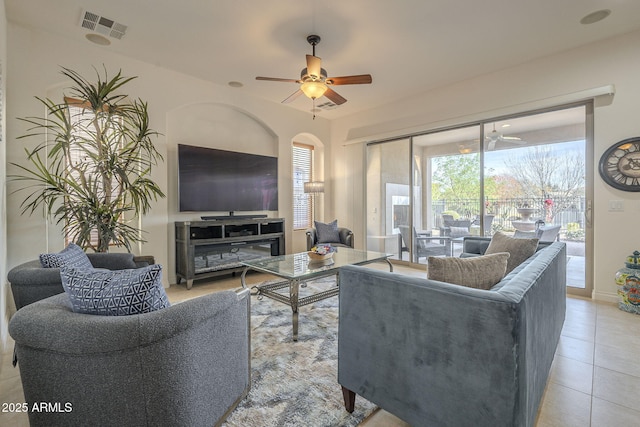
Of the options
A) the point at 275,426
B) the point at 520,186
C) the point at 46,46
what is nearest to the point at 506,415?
the point at 275,426

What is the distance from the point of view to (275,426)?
4.74ft

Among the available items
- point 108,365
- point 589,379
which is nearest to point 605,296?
point 589,379

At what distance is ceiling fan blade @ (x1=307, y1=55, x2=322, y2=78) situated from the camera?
106 inches

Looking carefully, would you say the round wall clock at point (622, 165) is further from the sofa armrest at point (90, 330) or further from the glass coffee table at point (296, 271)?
the sofa armrest at point (90, 330)

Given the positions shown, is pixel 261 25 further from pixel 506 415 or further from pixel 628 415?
pixel 628 415

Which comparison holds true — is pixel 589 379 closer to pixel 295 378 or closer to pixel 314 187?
pixel 295 378

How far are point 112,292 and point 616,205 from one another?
461 centimetres

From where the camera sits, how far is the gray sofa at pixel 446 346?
3.28 feet

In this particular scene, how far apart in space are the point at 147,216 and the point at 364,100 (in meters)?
3.85

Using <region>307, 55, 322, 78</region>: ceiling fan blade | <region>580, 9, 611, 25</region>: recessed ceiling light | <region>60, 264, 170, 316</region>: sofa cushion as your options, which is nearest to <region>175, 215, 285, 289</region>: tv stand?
<region>307, 55, 322, 78</region>: ceiling fan blade

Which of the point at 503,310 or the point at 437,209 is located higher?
the point at 437,209

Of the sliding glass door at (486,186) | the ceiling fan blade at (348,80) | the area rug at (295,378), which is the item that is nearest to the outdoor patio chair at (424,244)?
the sliding glass door at (486,186)

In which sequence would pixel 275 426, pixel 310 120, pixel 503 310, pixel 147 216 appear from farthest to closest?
pixel 310 120
pixel 147 216
pixel 275 426
pixel 503 310

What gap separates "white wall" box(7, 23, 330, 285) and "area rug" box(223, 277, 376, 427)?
2.28m
